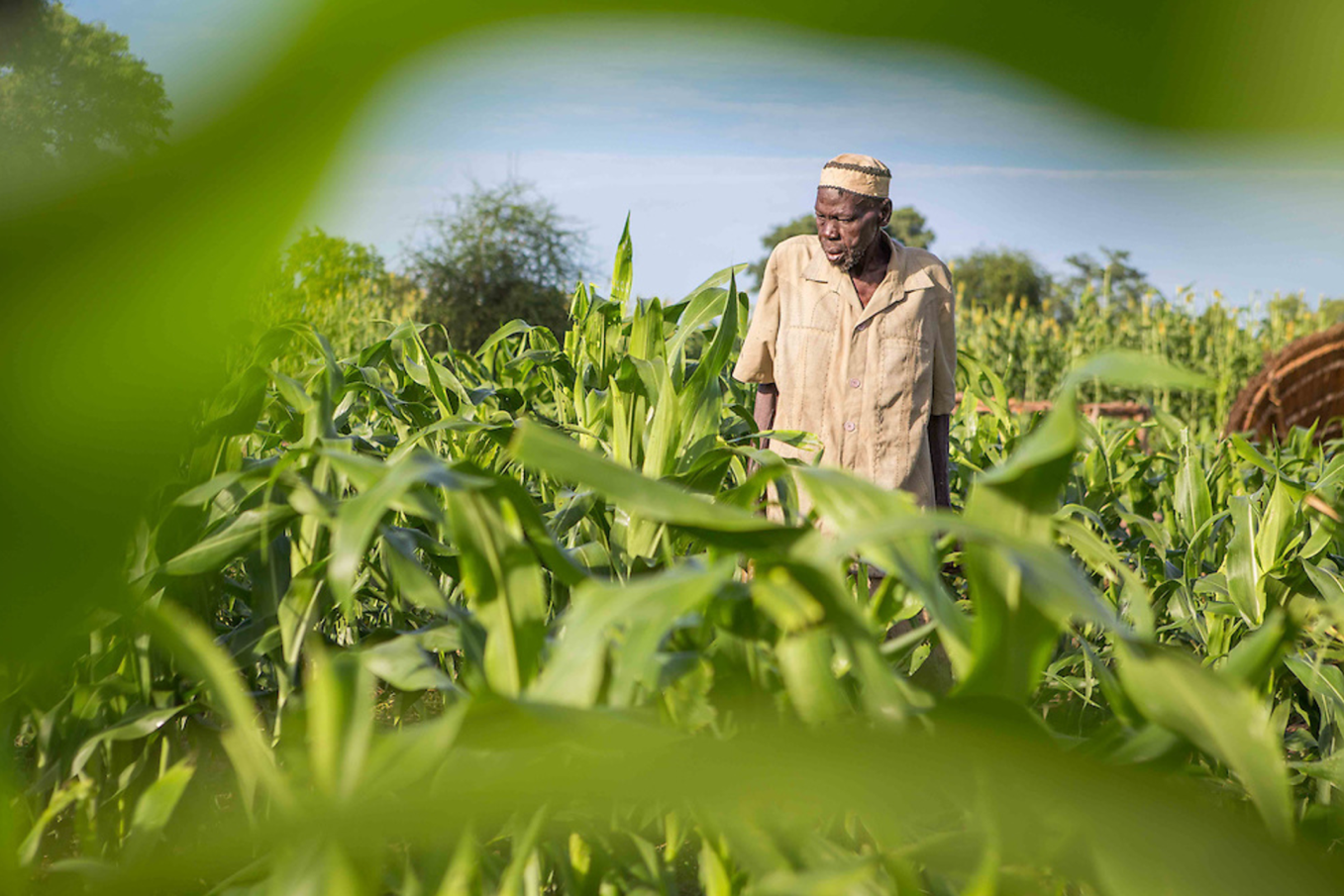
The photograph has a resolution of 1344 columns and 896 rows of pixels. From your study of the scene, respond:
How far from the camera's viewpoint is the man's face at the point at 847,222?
1.98 meters

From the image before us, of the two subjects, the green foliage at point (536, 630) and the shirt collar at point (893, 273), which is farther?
the shirt collar at point (893, 273)

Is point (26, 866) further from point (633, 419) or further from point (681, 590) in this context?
point (633, 419)

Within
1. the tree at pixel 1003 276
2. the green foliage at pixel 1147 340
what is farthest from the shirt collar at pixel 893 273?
the tree at pixel 1003 276

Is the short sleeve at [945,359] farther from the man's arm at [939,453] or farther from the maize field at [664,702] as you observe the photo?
the maize field at [664,702]

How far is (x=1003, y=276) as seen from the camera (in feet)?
123

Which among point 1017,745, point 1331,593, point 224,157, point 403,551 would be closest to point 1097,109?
point 224,157

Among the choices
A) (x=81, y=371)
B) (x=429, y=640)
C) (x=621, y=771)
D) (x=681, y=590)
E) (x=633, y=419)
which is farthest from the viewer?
(x=633, y=419)

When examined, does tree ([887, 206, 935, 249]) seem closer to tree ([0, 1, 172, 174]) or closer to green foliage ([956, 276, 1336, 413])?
green foliage ([956, 276, 1336, 413])

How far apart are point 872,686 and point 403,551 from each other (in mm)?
362

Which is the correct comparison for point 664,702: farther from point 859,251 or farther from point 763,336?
point 763,336

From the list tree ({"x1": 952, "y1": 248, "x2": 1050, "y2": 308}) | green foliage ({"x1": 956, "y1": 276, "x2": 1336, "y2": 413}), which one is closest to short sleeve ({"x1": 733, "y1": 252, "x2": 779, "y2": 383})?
green foliage ({"x1": 956, "y1": 276, "x2": 1336, "y2": 413})

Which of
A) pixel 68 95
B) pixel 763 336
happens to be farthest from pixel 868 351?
pixel 68 95

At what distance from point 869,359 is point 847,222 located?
0.29m

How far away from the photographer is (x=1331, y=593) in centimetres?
122
